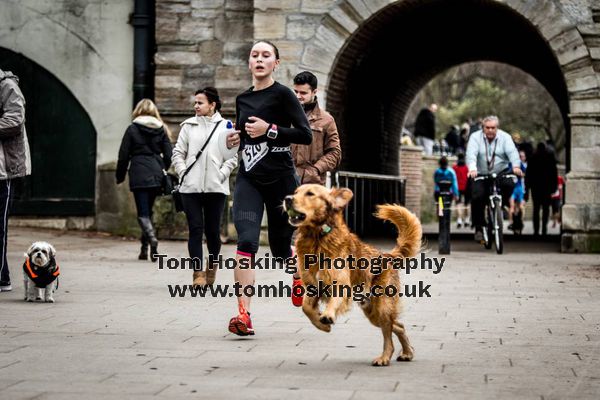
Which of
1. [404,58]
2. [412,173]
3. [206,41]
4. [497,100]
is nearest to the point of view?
[206,41]

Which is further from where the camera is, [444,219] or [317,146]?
[444,219]

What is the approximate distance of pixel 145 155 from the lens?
42.9ft

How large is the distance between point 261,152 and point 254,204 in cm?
33

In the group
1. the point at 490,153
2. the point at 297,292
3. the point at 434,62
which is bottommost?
the point at 297,292

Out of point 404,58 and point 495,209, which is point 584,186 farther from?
point 404,58

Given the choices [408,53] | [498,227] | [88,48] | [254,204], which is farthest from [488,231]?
[254,204]

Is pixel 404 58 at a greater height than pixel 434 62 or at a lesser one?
lesser

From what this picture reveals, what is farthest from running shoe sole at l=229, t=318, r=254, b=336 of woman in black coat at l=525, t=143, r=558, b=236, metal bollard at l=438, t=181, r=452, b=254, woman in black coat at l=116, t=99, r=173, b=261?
woman in black coat at l=525, t=143, r=558, b=236

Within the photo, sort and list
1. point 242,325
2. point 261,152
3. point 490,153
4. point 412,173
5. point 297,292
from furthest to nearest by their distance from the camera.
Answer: point 412,173
point 490,153
point 297,292
point 261,152
point 242,325

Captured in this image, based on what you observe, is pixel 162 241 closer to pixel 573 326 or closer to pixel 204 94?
pixel 204 94

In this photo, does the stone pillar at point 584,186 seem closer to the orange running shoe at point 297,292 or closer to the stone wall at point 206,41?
the stone wall at point 206,41

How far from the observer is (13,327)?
7.78 metres

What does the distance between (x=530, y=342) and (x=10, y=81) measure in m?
4.86

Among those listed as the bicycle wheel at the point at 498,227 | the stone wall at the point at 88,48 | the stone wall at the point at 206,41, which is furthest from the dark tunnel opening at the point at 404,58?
the stone wall at the point at 88,48
